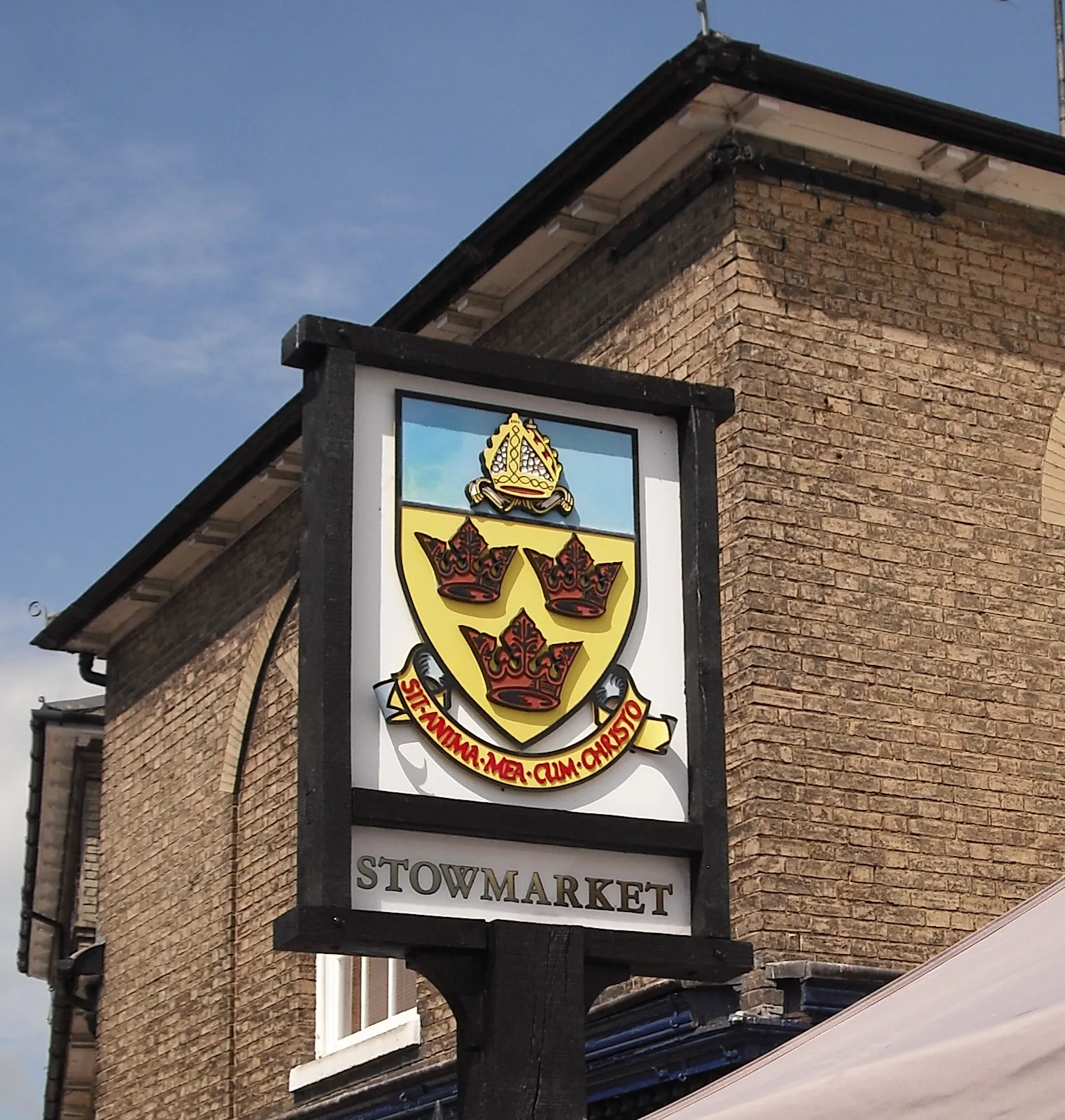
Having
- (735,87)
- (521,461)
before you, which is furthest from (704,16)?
(521,461)

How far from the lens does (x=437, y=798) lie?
6.05 metres

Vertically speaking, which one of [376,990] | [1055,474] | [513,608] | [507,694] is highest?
[1055,474]

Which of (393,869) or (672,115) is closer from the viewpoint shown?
(393,869)

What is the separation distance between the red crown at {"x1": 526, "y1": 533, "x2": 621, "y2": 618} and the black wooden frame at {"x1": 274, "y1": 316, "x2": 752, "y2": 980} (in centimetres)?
30

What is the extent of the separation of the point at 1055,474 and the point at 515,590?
6.17 meters

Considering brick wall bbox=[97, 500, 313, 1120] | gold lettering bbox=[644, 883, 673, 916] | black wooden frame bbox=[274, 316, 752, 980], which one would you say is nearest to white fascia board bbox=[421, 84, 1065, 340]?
brick wall bbox=[97, 500, 313, 1120]

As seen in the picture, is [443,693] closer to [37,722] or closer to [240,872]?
[240,872]

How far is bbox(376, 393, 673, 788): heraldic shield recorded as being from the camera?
243 inches

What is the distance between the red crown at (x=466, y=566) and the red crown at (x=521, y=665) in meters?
0.11

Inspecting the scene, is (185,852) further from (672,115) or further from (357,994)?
(672,115)

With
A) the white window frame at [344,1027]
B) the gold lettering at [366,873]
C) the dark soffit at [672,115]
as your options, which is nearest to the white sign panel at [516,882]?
the gold lettering at [366,873]

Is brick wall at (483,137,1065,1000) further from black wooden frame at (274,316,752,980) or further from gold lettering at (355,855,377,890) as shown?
gold lettering at (355,855,377,890)

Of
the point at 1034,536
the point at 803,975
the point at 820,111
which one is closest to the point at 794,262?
the point at 820,111

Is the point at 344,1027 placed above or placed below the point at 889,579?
below
